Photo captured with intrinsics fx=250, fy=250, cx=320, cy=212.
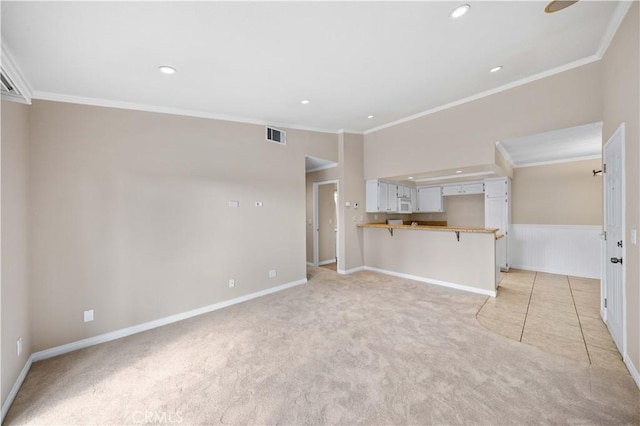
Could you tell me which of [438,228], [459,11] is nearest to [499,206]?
[438,228]

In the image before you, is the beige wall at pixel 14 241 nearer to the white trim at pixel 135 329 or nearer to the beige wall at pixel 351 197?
the white trim at pixel 135 329

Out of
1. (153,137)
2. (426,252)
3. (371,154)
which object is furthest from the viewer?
(371,154)

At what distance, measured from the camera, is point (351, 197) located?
5504 mm

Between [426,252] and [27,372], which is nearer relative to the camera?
[27,372]

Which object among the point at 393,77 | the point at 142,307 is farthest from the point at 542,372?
the point at 142,307

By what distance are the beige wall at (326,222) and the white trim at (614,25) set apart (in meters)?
4.78

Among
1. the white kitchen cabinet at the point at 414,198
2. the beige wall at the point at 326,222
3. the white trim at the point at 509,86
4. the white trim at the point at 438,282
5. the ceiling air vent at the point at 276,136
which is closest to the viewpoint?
the white trim at the point at 509,86

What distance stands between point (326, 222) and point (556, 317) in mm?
4608

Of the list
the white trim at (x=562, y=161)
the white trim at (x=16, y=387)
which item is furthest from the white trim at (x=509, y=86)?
the white trim at (x=16, y=387)

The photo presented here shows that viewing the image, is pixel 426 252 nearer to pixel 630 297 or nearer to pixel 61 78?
pixel 630 297

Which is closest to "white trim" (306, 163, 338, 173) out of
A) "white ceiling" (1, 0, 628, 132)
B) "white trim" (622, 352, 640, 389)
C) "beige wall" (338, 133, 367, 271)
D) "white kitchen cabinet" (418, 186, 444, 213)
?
"beige wall" (338, 133, 367, 271)

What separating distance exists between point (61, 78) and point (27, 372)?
2.80 meters

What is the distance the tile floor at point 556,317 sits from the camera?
2.45 metres

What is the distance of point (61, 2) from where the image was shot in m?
1.68
